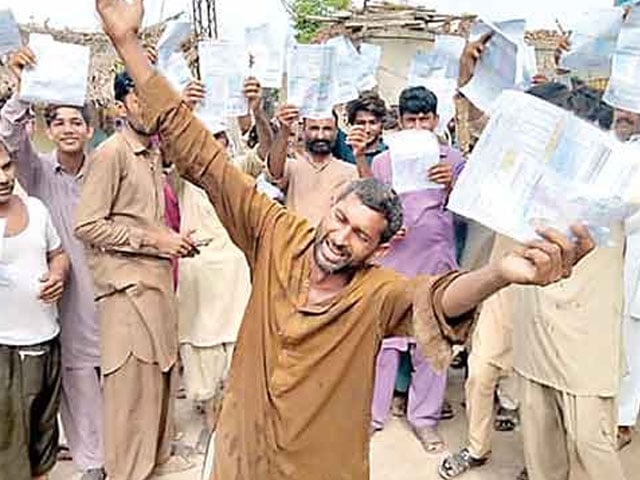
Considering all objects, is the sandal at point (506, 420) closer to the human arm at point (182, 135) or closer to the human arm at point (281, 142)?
the human arm at point (281, 142)

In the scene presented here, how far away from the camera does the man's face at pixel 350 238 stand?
78.6 inches

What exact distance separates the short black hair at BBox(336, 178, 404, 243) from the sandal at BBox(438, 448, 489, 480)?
2267mm

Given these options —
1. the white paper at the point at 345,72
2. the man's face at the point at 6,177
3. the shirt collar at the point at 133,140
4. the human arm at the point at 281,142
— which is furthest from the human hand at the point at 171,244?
the white paper at the point at 345,72

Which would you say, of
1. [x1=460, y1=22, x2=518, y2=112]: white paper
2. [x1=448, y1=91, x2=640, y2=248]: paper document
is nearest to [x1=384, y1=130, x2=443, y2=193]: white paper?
[x1=460, y1=22, x2=518, y2=112]: white paper

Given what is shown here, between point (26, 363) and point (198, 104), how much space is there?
1.28 metres

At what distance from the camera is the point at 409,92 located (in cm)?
424

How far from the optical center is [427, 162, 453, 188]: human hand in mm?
3649

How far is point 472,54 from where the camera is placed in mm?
3395

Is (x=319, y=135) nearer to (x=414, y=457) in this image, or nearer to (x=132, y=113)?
(x=132, y=113)

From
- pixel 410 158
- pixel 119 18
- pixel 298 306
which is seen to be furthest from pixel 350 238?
pixel 410 158

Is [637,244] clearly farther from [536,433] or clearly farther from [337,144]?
[337,144]

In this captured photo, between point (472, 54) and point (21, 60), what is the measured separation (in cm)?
171

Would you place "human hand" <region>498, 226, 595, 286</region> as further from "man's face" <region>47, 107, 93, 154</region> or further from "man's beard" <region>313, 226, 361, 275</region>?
"man's face" <region>47, 107, 93, 154</region>

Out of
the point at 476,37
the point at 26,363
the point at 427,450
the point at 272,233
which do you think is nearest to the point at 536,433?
the point at 427,450
